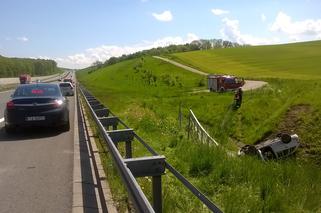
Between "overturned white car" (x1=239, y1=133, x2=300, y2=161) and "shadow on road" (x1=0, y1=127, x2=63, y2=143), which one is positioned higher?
"shadow on road" (x1=0, y1=127, x2=63, y2=143)

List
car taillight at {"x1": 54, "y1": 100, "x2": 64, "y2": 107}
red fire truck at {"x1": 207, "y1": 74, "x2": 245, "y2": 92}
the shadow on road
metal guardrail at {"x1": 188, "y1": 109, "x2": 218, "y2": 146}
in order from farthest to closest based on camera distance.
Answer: red fire truck at {"x1": 207, "y1": 74, "x2": 245, "y2": 92}
metal guardrail at {"x1": 188, "y1": 109, "x2": 218, "y2": 146}
car taillight at {"x1": 54, "y1": 100, "x2": 64, "y2": 107}
the shadow on road

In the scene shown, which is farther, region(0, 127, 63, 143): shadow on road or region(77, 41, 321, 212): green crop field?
region(0, 127, 63, 143): shadow on road

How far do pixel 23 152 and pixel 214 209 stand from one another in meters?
7.85

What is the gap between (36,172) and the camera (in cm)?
850

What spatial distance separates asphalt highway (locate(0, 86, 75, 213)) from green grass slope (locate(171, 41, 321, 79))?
50.1 metres

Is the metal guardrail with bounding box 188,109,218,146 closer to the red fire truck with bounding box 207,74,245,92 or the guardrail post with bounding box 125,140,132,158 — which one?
the guardrail post with bounding box 125,140,132,158

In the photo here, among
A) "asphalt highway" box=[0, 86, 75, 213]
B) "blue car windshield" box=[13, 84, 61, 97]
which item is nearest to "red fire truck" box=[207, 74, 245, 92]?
"blue car windshield" box=[13, 84, 61, 97]

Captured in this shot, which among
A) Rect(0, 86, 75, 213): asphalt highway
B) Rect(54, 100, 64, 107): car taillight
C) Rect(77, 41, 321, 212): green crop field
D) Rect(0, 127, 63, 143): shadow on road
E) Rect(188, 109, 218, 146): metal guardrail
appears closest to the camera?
Rect(0, 86, 75, 213): asphalt highway

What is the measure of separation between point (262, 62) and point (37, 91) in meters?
73.9

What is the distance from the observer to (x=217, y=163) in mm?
9148

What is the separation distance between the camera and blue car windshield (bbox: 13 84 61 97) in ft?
46.3

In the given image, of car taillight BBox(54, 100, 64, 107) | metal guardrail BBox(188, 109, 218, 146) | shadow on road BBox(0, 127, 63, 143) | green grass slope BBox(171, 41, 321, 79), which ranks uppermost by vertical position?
green grass slope BBox(171, 41, 321, 79)

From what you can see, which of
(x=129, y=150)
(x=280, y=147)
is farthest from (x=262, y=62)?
(x=129, y=150)

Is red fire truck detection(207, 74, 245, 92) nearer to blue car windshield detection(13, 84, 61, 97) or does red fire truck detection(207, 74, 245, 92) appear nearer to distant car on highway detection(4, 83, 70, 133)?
blue car windshield detection(13, 84, 61, 97)
